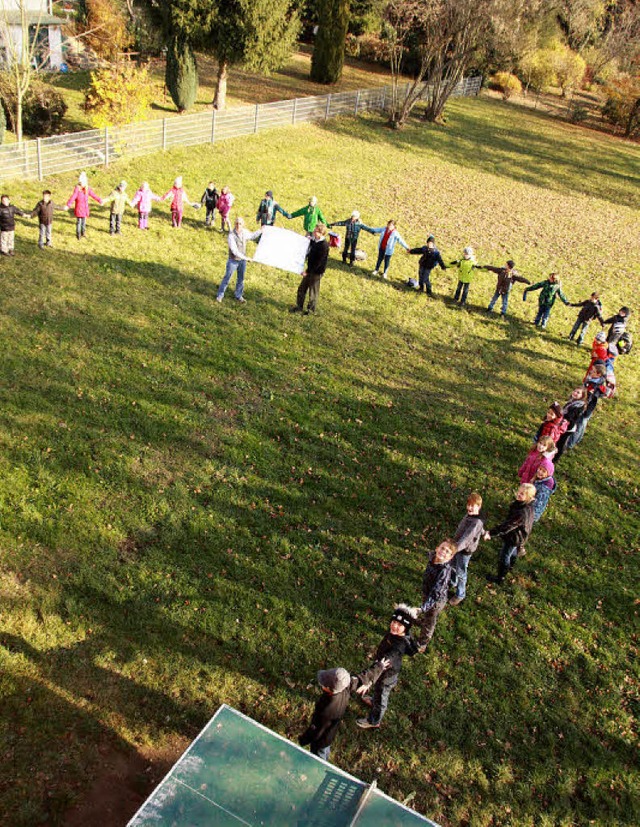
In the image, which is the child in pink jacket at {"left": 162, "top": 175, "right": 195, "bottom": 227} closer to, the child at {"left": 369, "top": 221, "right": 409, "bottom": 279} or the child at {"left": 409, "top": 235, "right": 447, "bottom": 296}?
the child at {"left": 369, "top": 221, "right": 409, "bottom": 279}

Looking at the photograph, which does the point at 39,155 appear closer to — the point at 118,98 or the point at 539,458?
the point at 118,98

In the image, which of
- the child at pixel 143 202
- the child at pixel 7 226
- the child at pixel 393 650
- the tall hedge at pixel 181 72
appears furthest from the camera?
the tall hedge at pixel 181 72

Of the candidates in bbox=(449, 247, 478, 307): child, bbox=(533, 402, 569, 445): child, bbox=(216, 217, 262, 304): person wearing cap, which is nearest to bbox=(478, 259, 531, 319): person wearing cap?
bbox=(449, 247, 478, 307): child

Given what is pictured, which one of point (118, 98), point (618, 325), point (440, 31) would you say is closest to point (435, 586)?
point (618, 325)

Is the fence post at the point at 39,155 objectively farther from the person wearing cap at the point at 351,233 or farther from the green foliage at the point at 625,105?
the green foliage at the point at 625,105

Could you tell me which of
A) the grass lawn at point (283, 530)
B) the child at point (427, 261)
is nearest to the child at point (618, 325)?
the grass lawn at point (283, 530)

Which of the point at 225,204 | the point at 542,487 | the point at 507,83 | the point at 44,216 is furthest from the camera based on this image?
the point at 507,83

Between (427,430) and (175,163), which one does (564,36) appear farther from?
(427,430)
